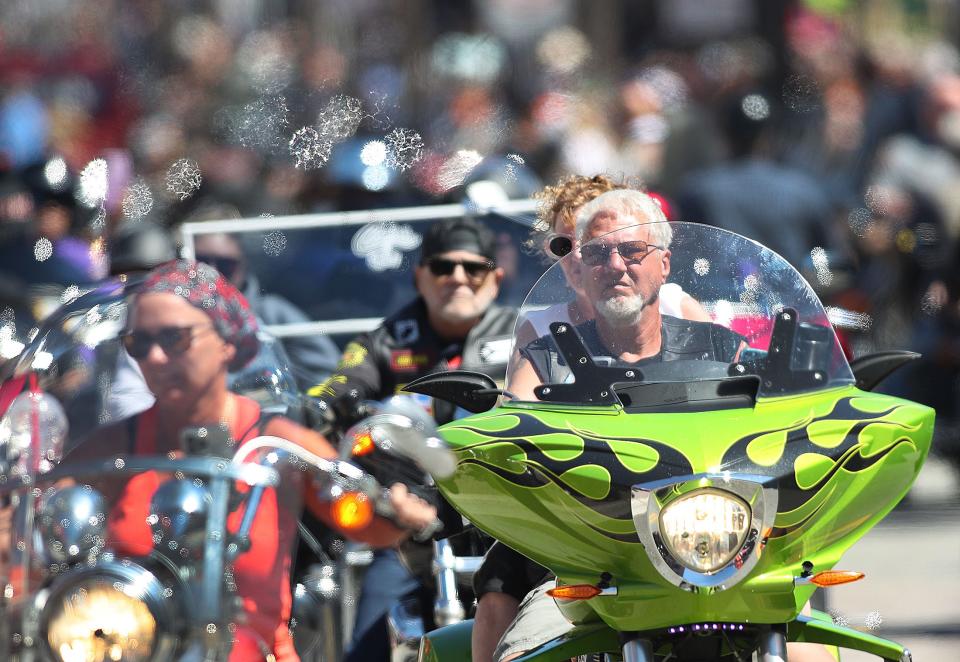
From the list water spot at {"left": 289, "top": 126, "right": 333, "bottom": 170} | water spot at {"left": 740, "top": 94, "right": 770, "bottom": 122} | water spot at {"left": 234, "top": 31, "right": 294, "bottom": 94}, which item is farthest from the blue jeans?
water spot at {"left": 234, "top": 31, "right": 294, "bottom": 94}

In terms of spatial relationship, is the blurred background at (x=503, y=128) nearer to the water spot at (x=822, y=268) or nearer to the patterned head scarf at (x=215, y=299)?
the water spot at (x=822, y=268)

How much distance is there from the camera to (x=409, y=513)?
12.3ft

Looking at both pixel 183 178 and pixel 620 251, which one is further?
pixel 183 178

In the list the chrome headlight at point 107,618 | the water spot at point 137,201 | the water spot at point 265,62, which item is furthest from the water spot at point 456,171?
the water spot at point 265,62

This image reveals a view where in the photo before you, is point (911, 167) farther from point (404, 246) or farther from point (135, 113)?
point (135, 113)

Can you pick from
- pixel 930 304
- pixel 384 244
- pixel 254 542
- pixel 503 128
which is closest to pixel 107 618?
pixel 254 542

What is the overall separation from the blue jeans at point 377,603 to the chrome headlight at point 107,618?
1960 millimetres

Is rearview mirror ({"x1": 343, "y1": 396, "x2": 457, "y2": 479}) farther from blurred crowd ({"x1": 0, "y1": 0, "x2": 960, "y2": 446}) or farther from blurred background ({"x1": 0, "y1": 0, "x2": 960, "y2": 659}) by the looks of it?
blurred crowd ({"x1": 0, "y1": 0, "x2": 960, "y2": 446})

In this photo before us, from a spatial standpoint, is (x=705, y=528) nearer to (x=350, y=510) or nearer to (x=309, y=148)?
(x=350, y=510)

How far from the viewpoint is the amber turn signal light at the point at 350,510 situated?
343cm

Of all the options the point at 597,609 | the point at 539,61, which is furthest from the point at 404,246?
the point at 539,61

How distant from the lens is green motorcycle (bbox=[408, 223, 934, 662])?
9.18 feet

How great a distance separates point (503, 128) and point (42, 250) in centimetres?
430

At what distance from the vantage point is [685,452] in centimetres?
282
